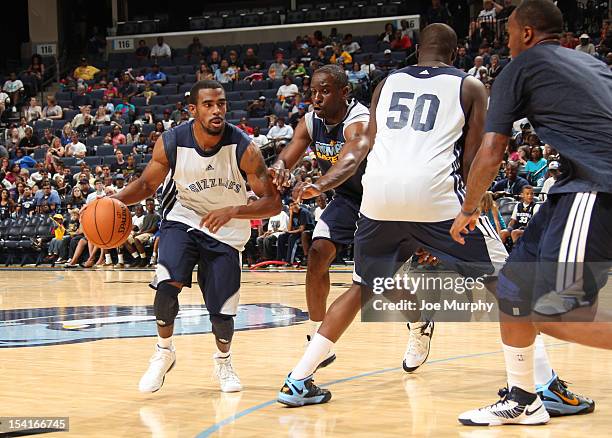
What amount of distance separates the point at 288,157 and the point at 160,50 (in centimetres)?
1945

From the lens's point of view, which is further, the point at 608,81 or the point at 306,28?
the point at 306,28

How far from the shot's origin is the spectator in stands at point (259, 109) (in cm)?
1927

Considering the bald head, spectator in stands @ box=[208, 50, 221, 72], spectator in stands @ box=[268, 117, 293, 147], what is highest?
the bald head

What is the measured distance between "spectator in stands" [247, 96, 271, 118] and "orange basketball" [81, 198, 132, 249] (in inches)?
575

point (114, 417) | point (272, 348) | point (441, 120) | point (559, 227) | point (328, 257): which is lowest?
point (272, 348)

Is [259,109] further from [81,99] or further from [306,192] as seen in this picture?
[306,192]

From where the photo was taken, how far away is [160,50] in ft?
78.0

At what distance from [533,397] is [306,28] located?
20.1 m

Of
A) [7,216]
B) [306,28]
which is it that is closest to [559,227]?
[7,216]

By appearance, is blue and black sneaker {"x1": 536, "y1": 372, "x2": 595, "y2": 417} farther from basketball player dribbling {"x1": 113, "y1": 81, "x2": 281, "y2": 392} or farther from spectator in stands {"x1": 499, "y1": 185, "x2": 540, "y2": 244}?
spectator in stands {"x1": 499, "y1": 185, "x2": 540, "y2": 244}

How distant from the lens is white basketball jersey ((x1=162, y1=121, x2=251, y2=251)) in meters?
4.80

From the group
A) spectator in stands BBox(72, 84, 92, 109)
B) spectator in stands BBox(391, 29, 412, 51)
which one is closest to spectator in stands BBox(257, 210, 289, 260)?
spectator in stands BBox(391, 29, 412, 51)

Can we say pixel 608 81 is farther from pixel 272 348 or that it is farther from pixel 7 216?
pixel 7 216

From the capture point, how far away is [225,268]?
15.6 ft
